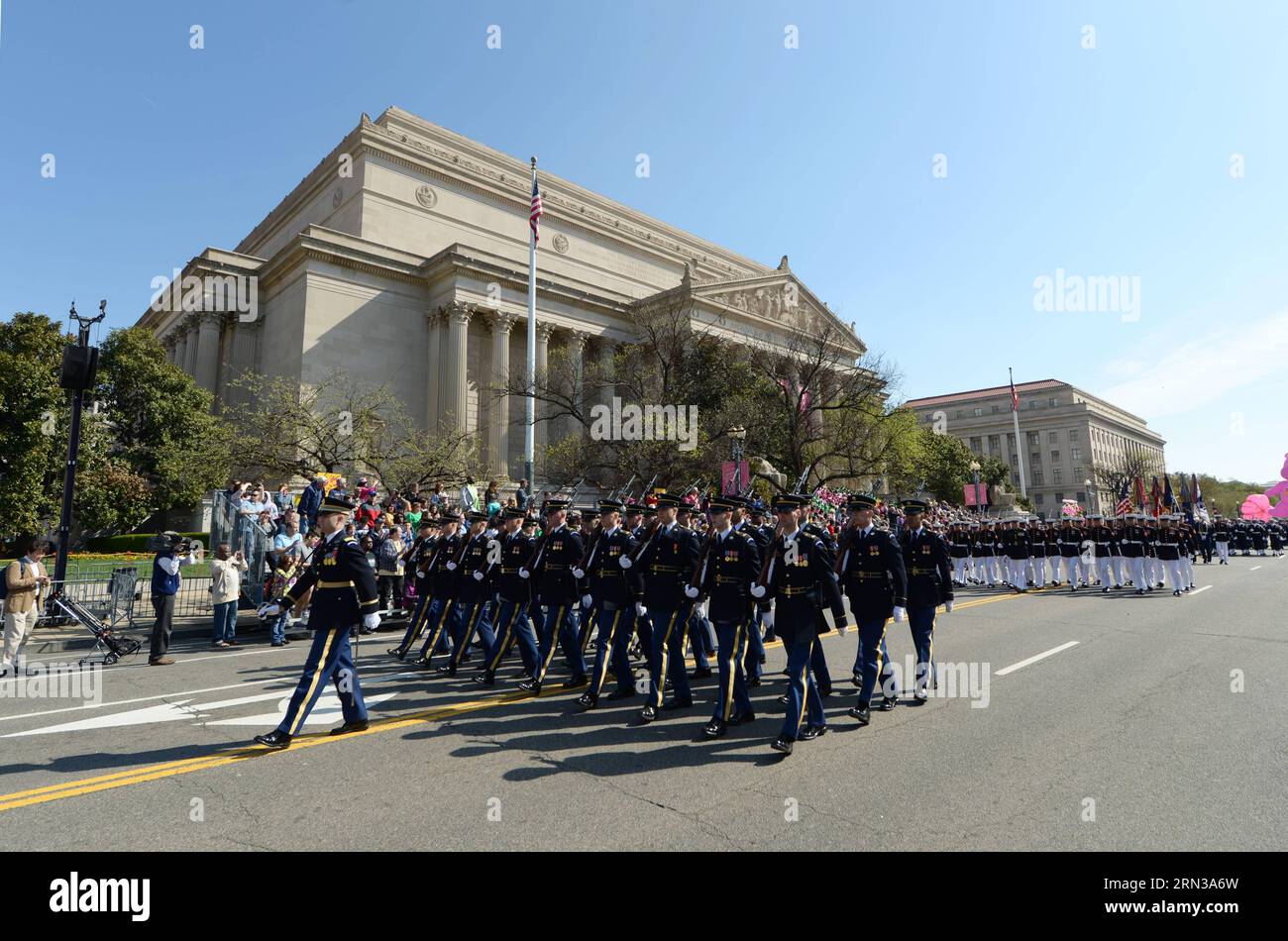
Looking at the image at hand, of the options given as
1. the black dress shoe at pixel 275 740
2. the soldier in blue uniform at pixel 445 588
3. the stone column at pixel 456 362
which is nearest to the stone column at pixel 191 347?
the stone column at pixel 456 362

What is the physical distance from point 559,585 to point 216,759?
394cm

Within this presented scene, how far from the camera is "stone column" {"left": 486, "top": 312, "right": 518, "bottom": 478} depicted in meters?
41.1

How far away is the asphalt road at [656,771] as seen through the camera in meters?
4.29

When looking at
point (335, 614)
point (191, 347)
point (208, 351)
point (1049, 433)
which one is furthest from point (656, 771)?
point (1049, 433)

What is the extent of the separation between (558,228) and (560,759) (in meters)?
53.8

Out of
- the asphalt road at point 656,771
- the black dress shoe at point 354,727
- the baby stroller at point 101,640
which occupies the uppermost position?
the baby stroller at point 101,640

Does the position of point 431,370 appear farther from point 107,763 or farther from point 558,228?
point 107,763

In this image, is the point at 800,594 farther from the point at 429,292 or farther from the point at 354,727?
the point at 429,292

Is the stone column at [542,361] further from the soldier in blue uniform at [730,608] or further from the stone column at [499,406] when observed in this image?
the soldier in blue uniform at [730,608]

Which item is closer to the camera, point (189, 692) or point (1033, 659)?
point (189, 692)

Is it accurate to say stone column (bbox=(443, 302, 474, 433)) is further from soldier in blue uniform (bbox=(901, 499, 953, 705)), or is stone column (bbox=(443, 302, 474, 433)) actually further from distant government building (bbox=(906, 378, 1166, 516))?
distant government building (bbox=(906, 378, 1166, 516))

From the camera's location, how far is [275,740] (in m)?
6.09

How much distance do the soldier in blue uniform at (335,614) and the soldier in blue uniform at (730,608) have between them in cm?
329
